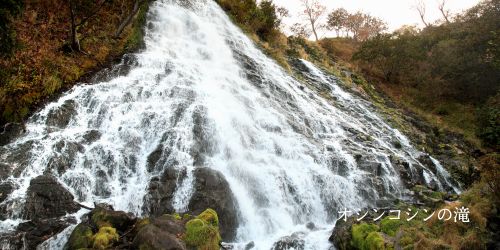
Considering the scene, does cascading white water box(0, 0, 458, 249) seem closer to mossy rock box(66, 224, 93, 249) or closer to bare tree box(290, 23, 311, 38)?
mossy rock box(66, 224, 93, 249)

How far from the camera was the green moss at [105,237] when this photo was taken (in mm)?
8086

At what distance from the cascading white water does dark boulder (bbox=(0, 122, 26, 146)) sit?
0.85ft

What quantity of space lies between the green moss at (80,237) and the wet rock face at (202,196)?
2.24 m

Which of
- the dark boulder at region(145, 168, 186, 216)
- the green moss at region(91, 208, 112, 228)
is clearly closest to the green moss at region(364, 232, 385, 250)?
the dark boulder at region(145, 168, 186, 216)

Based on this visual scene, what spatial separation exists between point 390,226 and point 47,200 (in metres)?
8.71

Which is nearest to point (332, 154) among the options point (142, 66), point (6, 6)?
point (142, 66)

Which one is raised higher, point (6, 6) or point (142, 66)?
point (6, 6)

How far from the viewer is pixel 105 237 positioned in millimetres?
8219

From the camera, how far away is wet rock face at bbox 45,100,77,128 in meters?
12.5

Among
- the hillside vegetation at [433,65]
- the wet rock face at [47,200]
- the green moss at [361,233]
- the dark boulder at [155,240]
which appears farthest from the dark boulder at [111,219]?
the hillside vegetation at [433,65]

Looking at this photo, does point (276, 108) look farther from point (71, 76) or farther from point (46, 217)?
point (46, 217)

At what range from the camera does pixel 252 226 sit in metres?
11.2

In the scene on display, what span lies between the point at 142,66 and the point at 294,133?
7134 mm

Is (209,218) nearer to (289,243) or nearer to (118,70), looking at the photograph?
(289,243)
